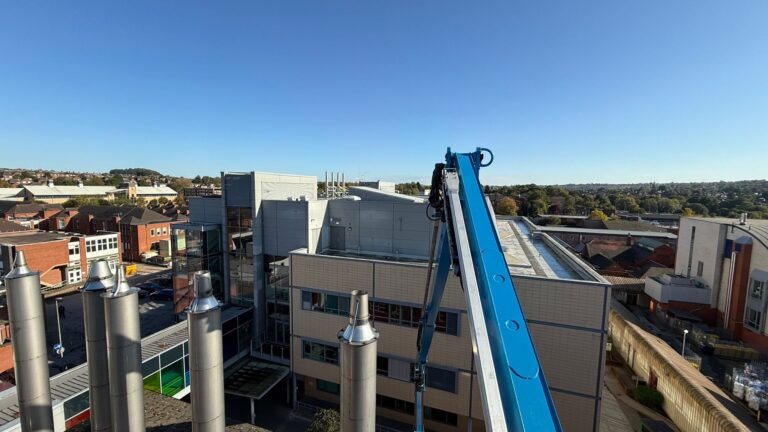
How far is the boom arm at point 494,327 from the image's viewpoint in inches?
149

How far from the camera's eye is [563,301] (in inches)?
572

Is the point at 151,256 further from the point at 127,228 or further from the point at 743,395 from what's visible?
the point at 743,395

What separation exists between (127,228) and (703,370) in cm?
6681

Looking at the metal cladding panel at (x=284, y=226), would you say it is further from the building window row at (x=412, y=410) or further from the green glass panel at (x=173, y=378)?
the building window row at (x=412, y=410)

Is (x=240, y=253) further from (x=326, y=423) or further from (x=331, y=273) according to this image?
(x=326, y=423)

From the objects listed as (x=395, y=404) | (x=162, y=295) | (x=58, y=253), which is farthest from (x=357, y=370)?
(x=58, y=253)

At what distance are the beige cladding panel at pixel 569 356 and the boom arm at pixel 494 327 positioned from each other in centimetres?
976

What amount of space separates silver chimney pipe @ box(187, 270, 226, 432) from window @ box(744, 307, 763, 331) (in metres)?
39.0

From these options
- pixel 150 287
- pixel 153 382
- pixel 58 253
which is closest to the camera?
pixel 153 382

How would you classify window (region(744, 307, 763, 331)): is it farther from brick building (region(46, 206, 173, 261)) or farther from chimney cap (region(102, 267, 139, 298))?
brick building (region(46, 206, 173, 261))

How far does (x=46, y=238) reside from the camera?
3825 cm

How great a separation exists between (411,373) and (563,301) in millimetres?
8101

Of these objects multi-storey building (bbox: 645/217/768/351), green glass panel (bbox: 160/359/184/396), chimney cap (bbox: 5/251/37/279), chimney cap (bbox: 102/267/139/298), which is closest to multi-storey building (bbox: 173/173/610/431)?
green glass panel (bbox: 160/359/184/396)

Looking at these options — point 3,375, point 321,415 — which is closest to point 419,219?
point 321,415
